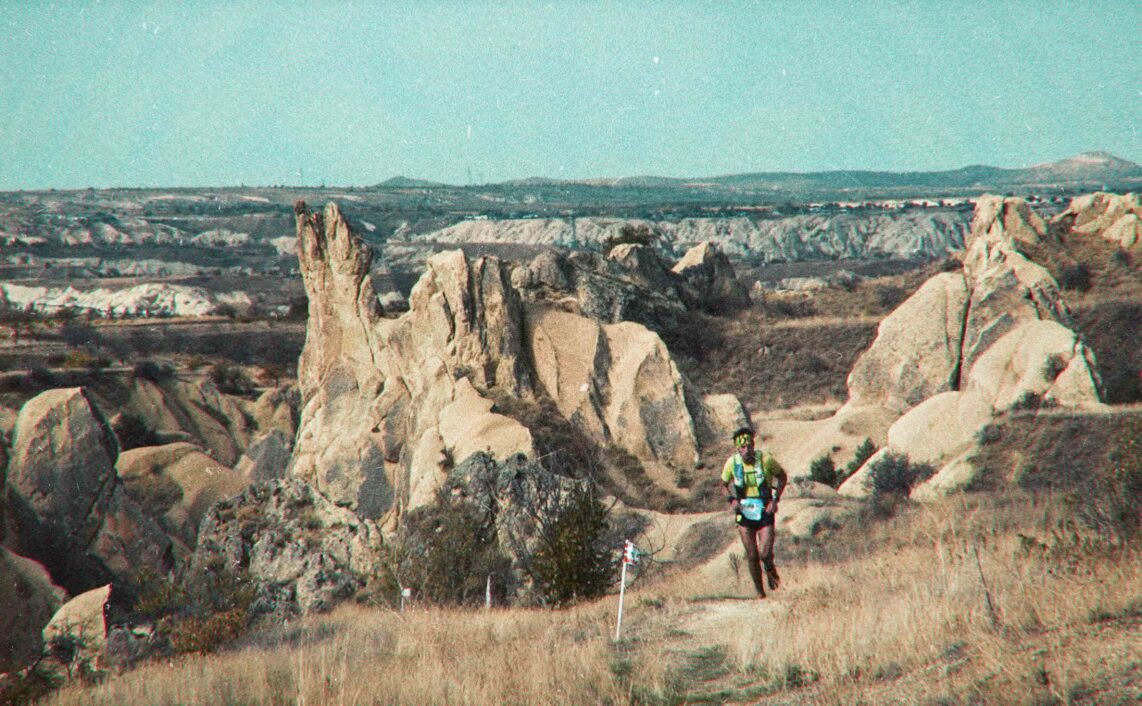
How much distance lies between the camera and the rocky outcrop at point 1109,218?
50156 millimetres

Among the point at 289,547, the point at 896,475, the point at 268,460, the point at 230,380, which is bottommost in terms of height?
the point at 230,380

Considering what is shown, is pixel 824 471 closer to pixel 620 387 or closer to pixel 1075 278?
pixel 620 387

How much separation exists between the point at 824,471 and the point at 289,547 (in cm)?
1449

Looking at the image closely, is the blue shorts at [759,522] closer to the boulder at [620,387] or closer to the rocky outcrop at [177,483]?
the boulder at [620,387]

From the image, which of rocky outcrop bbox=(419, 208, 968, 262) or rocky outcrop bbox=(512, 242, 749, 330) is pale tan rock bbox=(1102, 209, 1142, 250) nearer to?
rocky outcrop bbox=(512, 242, 749, 330)

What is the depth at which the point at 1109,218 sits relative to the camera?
5150 centimetres

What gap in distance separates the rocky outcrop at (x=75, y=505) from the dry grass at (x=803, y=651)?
1903 cm

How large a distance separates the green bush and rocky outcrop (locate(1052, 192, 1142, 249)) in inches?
1734

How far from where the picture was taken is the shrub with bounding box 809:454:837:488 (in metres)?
27.8

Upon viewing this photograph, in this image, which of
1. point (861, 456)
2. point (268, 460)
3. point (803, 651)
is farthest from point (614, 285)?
point (803, 651)

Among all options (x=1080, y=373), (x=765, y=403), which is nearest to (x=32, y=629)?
(x=1080, y=373)

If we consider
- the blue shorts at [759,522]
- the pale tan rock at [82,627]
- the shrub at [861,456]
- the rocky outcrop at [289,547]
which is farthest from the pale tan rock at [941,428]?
the pale tan rock at [82,627]

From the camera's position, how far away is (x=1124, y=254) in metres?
49.2

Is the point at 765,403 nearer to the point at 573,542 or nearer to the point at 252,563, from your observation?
the point at 252,563
